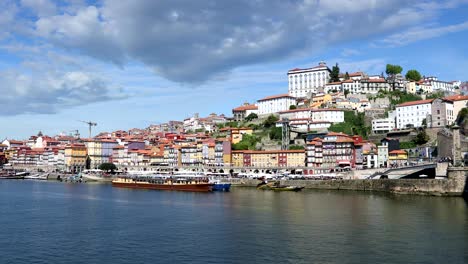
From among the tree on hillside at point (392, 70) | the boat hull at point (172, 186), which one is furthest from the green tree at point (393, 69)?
the boat hull at point (172, 186)

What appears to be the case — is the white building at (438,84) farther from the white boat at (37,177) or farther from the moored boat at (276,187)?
the white boat at (37,177)

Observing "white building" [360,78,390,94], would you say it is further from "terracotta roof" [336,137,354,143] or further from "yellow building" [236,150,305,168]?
"yellow building" [236,150,305,168]

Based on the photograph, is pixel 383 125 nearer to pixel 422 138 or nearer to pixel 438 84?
pixel 422 138

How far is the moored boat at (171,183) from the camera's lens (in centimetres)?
4791

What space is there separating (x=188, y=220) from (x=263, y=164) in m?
37.3

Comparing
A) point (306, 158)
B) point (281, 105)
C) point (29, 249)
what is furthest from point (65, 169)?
point (29, 249)

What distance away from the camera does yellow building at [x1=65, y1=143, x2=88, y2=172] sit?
8488cm

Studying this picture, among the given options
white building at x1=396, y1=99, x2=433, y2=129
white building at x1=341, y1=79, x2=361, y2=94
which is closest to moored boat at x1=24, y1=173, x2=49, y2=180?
white building at x1=341, y1=79, x2=361, y2=94

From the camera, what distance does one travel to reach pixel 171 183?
5119cm

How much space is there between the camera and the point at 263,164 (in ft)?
206

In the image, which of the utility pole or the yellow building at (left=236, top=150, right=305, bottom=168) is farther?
the utility pole

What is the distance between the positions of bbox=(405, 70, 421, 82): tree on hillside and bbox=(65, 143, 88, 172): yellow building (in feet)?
187

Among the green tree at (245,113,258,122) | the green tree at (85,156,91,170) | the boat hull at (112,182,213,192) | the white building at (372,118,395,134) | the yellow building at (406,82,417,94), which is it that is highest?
the yellow building at (406,82,417,94)

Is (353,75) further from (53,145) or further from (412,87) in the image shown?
(53,145)
